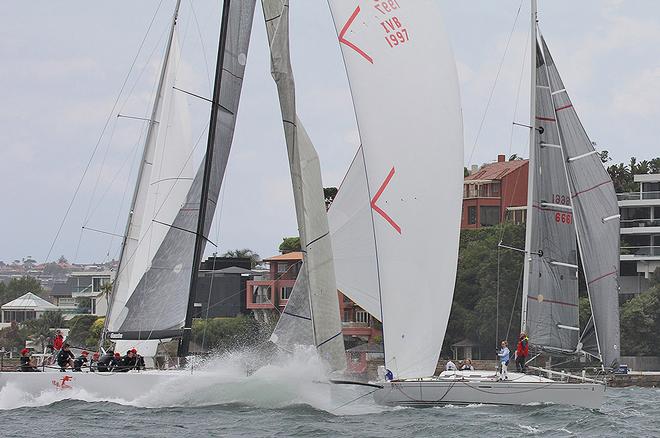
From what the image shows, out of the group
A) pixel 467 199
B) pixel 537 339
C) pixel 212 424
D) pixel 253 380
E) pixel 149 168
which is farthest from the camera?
pixel 467 199

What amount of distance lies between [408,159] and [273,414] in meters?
5.64

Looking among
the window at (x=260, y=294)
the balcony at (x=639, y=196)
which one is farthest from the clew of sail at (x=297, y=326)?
the window at (x=260, y=294)

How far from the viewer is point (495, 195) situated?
86.3 meters

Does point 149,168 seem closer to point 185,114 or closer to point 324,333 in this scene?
point 185,114

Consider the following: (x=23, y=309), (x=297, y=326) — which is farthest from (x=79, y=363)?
(x=23, y=309)

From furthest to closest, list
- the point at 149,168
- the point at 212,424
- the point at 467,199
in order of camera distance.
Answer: the point at 467,199
the point at 149,168
the point at 212,424

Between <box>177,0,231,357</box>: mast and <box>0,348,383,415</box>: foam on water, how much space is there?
1.51 meters

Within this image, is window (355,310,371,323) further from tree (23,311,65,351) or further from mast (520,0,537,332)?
mast (520,0,537,332)

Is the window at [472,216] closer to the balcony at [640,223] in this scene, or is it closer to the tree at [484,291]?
the balcony at [640,223]

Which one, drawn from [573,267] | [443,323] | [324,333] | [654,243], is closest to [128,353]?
[324,333]

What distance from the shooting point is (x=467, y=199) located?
82562 millimetres

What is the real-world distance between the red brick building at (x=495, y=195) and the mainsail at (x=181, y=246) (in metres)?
47.2

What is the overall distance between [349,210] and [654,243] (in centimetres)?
5061

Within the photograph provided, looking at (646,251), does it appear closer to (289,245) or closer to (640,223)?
(640,223)
